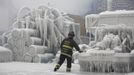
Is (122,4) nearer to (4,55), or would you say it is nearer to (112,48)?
(4,55)

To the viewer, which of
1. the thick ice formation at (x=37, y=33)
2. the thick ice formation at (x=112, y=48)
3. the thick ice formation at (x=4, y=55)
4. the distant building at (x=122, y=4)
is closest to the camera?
the thick ice formation at (x=112, y=48)

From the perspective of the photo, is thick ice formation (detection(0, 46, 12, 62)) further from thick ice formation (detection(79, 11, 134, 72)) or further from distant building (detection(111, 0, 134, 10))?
distant building (detection(111, 0, 134, 10))

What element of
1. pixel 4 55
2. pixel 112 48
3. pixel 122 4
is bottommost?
pixel 4 55

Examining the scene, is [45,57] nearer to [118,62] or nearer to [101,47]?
[101,47]

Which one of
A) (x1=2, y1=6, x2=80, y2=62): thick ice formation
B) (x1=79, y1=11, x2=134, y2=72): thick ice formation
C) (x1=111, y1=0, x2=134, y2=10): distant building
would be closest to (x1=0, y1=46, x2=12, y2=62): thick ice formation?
(x1=2, y1=6, x2=80, y2=62): thick ice formation

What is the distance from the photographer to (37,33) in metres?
26.2

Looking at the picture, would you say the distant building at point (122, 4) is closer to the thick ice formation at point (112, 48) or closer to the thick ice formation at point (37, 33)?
the thick ice formation at point (37, 33)

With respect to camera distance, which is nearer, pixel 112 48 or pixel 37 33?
pixel 112 48

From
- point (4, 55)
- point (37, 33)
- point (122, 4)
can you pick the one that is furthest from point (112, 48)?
point (122, 4)

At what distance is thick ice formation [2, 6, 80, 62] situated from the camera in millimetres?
24359

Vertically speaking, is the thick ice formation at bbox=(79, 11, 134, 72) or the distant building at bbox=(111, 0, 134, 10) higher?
the thick ice formation at bbox=(79, 11, 134, 72)

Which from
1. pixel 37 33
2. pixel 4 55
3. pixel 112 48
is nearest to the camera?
pixel 112 48

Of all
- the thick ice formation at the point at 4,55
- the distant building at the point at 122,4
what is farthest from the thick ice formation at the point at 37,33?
the distant building at the point at 122,4

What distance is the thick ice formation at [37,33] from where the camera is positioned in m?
24.4
